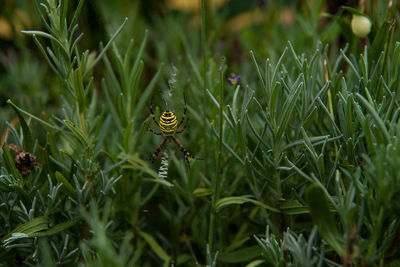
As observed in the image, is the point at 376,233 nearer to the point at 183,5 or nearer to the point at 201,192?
the point at 201,192

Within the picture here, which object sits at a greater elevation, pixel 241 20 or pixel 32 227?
pixel 241 20

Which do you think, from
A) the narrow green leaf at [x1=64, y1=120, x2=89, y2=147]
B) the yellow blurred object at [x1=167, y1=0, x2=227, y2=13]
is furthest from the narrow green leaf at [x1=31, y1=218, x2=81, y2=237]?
the yellow blurred object at [x1=167, y1=0, x2=227, y2=13]

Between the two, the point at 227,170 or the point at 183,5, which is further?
the point at 183,5

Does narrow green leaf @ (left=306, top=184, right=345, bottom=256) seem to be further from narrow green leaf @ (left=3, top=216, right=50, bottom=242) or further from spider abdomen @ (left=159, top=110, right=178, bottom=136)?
narrow green leaf @ (left=3, top=216, right=50, bottom=242)

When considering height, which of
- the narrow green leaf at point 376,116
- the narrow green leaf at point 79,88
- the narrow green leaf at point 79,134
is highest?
the narrow green leaf at point 376,116

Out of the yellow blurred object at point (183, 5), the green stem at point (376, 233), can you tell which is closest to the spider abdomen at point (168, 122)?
the green stem at point (376, 233)

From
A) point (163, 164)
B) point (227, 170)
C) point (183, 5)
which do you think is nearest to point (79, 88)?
point (163, 164)

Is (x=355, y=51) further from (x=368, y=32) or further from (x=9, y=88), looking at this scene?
(x=9, y=88)

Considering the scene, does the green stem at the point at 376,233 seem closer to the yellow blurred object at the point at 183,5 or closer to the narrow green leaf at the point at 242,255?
the narrow green leaf at the point at 242,255

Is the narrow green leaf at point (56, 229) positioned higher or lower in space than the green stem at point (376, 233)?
lower
